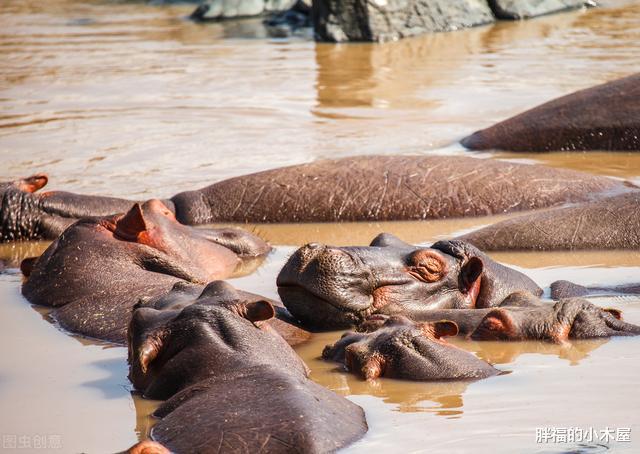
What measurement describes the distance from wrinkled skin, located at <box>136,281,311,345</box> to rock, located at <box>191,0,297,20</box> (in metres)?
16.0

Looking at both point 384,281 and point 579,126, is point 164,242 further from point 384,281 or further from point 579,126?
point 579,126

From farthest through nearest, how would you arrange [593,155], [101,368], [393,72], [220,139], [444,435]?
[393,72] < [220,139] < [593,155] < [101,368] < [444,435]

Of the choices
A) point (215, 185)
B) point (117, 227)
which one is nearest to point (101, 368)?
point (117, 227)

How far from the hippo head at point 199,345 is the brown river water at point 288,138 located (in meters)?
0.15

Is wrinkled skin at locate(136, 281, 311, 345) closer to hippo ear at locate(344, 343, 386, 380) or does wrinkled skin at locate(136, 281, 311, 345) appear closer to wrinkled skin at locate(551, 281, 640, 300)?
hippo ear at locate(344, 343, 386, 380)

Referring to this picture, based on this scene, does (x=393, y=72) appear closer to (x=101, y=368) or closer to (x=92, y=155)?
(x=92, y=155)

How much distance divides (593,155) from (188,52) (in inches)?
334

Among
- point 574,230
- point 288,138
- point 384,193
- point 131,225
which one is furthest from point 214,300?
point 288,138

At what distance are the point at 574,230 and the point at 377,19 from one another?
1087 cm

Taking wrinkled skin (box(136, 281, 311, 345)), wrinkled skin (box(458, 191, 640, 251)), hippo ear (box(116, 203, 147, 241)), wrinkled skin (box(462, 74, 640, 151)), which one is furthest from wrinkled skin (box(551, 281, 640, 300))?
wrinkled skin (box(462, 74, 640, 151))

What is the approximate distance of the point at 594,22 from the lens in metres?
19.3

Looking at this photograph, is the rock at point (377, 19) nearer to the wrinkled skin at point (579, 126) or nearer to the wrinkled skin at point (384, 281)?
the wrinkled skin at point (579, 126)

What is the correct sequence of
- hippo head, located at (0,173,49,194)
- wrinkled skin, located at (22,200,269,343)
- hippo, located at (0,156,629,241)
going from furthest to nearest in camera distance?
1. hippo, located at (0,156,629,241)
2. hippo head, located at (0,173,49,194)
3. wrinkled skin, located at (22,200,269,343)

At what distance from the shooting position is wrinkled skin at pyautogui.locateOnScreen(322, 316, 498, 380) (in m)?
5.17
